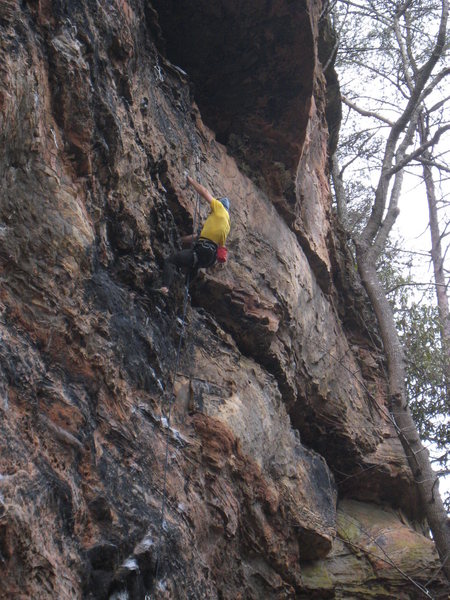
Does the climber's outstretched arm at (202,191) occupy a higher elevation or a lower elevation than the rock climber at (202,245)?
higher

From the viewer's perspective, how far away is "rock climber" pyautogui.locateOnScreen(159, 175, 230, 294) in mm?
8023

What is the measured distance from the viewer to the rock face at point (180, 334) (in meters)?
5.55

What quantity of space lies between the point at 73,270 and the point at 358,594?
570cm

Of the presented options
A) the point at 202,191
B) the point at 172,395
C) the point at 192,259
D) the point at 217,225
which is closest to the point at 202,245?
the point at 192,259

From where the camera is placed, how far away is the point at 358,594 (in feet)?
29.1

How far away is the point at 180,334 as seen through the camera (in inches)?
312

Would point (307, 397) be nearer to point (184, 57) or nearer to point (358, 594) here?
point (358, 594)

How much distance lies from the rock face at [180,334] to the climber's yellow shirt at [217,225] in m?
0.42

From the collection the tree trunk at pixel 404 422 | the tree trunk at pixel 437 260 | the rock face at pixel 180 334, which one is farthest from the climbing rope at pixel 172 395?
the tree trunk at pixel 437 260

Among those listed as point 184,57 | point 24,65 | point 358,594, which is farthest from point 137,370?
point 184,57

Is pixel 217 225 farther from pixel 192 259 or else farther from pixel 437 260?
pixel 437 260

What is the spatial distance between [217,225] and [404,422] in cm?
389

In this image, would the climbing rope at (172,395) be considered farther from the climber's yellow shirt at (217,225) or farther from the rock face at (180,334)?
the climber's yellow shirt at (217,225)

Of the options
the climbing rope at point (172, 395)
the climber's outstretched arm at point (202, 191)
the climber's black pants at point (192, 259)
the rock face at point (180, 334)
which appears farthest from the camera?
the climber's outstretched arm at point (202, 191)
